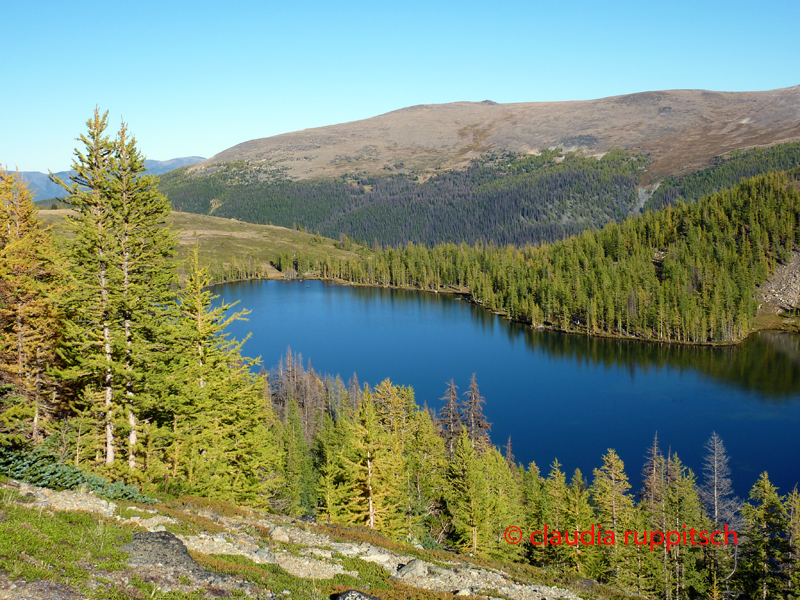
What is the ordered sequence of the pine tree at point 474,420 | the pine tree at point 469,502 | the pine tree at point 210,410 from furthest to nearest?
the pine tree at point 474,420 → the pine tree at point 469,502 → the pine tree at point 210,410

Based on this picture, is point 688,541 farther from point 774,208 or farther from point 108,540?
point 774,208

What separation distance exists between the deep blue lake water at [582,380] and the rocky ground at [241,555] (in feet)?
188

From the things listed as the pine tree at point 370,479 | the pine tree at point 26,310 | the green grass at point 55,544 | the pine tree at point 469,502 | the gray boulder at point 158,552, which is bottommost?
the pine tree at point 469,502

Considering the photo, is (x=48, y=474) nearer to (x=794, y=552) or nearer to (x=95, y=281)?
(x=95, y=281)

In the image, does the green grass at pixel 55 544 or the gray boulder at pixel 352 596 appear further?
the gray boulder at pixel 352 596

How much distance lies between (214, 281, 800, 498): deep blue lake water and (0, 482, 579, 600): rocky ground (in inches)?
2252

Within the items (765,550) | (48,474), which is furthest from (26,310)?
(765,550)

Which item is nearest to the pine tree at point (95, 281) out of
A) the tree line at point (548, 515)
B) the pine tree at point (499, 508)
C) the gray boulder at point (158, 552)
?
the gray boulder at point (158, 552)

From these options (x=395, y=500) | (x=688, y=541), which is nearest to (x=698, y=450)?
(x=688, y=541)

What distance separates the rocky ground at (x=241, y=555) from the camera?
14.8 meters

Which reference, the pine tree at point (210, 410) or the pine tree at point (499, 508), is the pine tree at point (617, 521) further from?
the pine tree at point (210, 410)

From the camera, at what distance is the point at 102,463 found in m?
27.5

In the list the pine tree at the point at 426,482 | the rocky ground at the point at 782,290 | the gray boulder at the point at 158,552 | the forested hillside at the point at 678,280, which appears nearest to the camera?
the gray boulder at the point at 158,552

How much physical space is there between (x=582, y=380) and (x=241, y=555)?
108241 mm
